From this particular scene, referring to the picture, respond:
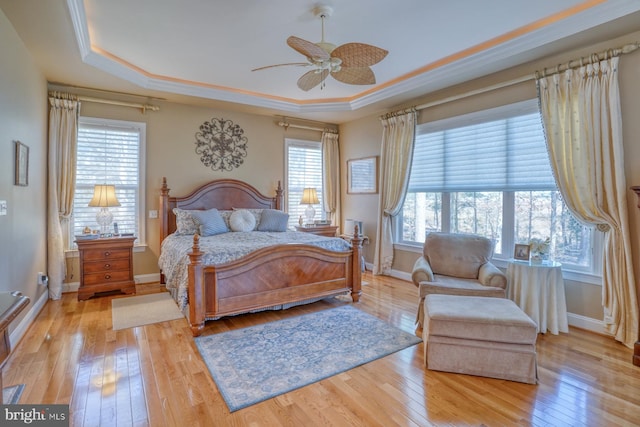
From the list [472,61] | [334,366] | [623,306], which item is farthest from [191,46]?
[623,306]

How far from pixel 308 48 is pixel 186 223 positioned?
2974 millimetres

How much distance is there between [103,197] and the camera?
13.4ft

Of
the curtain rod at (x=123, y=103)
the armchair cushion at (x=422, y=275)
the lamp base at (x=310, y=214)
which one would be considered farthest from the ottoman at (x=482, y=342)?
the curtain rod at (x=123, y=103)

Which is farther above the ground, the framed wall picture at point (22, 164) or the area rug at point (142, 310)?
the framed wall picture at point (22, 164)

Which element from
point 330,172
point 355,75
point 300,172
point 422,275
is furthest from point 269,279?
point 330,172

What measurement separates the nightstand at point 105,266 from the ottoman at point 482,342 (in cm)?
376

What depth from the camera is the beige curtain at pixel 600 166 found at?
280 centimetres

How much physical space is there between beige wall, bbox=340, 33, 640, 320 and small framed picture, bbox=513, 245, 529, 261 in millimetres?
477

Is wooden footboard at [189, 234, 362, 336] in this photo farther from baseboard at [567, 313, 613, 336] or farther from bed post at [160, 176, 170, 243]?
baseboard at [567, 313, 613, 336]

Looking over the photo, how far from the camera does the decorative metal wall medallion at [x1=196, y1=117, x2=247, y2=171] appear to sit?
16.9ft

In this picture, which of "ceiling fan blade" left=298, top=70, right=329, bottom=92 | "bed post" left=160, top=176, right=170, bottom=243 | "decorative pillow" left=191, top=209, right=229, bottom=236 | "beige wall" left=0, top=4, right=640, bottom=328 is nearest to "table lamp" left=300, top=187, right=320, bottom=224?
"beige wall" left=0, top=4, right=640, bottom=328

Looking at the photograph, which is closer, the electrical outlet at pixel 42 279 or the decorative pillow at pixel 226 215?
the electrical outlet at pixel 42 279

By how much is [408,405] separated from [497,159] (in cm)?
305

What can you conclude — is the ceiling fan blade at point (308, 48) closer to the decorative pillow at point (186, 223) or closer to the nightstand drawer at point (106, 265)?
the decorative pillow at point (186, 223)
